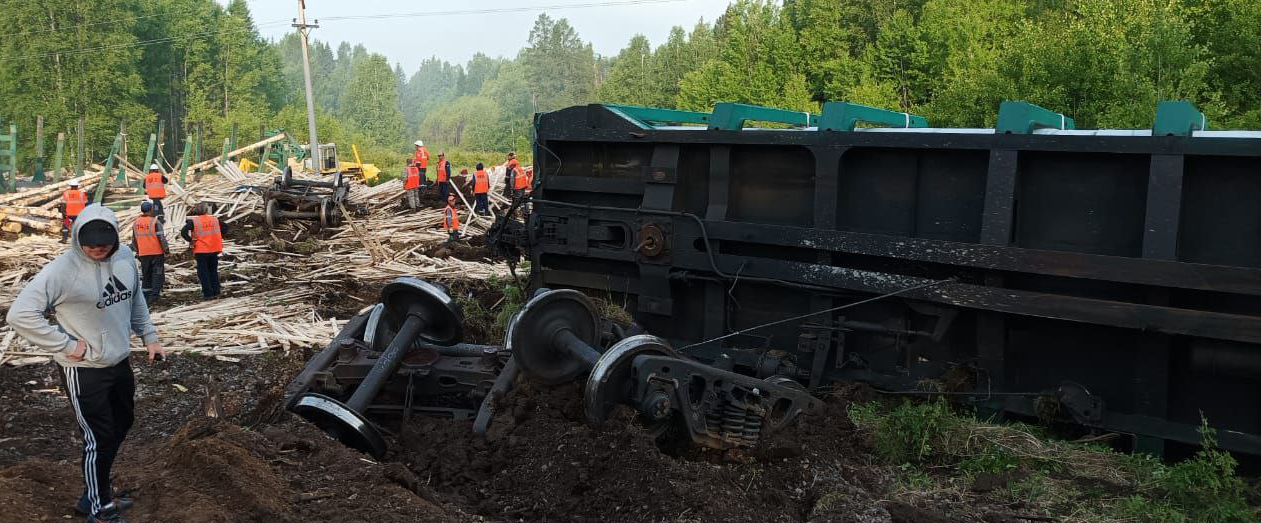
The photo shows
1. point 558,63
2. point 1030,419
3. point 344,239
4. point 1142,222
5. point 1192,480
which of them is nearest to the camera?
point 1192,480

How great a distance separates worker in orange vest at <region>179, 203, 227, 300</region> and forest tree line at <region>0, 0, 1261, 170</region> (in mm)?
Answer: 16548

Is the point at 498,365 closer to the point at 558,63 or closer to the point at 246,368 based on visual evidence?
the point at 246,368

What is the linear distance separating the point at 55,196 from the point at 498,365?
21.0 metres

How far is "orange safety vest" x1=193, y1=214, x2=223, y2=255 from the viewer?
12.3 metres

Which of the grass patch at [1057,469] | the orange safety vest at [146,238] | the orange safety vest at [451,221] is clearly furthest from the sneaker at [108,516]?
the orange safety vest at [451,221]

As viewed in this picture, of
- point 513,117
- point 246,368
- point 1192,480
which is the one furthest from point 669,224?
point 513,117

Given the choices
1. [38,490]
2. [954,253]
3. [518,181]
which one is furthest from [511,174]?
[38,490]

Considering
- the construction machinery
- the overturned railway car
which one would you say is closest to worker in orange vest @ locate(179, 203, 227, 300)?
the overturned railway car

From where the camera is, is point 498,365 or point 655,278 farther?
point 655,278

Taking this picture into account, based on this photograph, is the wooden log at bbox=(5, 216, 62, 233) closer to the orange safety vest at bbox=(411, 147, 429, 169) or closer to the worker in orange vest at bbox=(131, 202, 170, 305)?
the orange safety vest at bbox=(411, 147, 429, 169)

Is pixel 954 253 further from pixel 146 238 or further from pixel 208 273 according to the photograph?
pixel 146 238

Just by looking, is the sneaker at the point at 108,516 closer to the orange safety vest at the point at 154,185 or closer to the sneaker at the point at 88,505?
the sneaker at the point at 88,505

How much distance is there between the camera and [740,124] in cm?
710

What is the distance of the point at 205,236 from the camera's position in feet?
40.5
